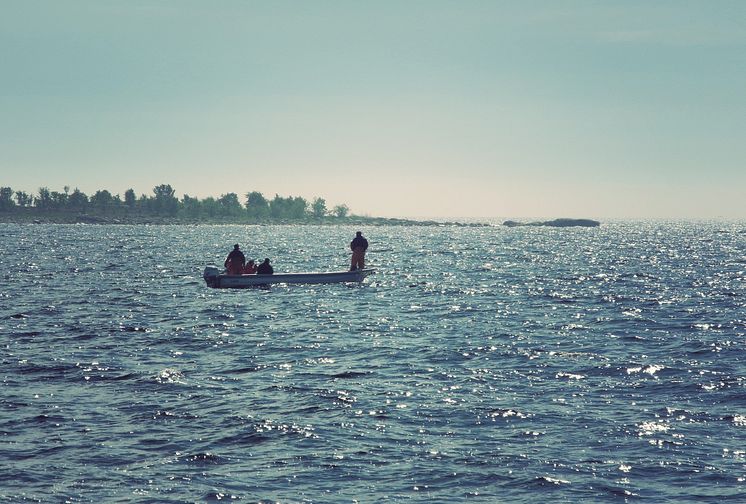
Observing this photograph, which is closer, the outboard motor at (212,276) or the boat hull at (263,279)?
the outboard motor at (212,276)

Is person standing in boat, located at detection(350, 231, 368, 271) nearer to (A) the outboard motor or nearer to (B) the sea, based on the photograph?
(A) the outboard motor

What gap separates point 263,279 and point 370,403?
99.1 ft

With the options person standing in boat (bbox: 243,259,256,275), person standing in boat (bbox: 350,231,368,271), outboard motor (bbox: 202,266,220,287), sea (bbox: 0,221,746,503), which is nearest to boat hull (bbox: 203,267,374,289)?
outboard motor (bbox: 202,266,220,287)

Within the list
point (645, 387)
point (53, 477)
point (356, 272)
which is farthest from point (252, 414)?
point (356, 272)

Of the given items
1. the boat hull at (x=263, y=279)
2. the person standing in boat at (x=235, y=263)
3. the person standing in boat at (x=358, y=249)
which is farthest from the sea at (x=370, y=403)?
the person standing in boat at (x=358, y=249)

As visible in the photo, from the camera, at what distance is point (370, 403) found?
57.9 feet

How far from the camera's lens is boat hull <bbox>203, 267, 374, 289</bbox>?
46594mm

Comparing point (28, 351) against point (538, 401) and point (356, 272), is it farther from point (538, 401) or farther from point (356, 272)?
point (356, 272)

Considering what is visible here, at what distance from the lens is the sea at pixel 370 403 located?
12562 mm

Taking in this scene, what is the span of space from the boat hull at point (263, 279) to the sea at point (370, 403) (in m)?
8.82

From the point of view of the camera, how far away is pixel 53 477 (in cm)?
1263

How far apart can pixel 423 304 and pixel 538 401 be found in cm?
2172

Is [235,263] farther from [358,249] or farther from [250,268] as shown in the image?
[358,249]

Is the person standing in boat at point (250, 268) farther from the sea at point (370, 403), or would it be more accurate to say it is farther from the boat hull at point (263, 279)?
the sea at point (370, 403)
